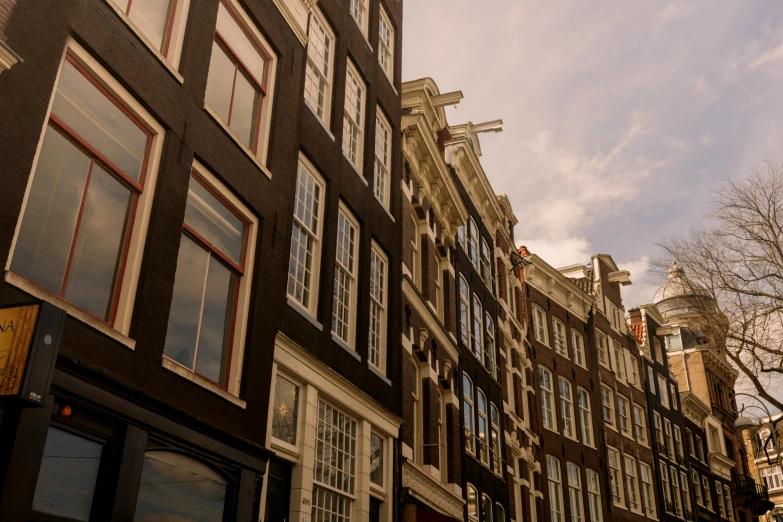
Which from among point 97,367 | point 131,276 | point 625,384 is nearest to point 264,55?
point 131,276

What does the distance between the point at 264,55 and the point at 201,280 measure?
4585mm

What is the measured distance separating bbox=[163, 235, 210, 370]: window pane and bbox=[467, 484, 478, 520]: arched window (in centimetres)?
1447

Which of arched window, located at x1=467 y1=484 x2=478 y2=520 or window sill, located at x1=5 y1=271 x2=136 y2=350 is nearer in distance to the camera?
window sill, located at x1=5 y1=271 x2=136 y2=350

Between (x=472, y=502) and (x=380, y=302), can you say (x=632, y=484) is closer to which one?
(x=472, y=502)

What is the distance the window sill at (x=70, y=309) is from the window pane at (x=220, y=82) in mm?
4173

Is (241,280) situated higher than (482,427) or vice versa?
(482,427)

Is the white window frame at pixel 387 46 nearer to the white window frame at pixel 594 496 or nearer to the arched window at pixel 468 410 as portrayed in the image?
the arched window at pixel 468 410

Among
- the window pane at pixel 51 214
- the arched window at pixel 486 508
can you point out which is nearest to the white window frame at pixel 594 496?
the arched window at pixel 486 508

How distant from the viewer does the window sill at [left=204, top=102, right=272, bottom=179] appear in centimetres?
1121

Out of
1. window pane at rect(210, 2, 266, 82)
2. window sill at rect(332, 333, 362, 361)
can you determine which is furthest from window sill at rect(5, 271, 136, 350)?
window sill at rect(332, 333, 362, 361)

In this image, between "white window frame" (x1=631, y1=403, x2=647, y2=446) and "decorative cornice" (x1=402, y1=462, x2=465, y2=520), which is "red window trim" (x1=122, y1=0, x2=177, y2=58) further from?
"white window frame" (x1=631, y1=403, x2=647, y2=446)

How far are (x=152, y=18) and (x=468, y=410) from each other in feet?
54.1

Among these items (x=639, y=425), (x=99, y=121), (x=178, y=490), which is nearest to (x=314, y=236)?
(x=99, y=121)

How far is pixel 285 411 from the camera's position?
12.4m
